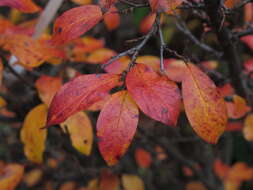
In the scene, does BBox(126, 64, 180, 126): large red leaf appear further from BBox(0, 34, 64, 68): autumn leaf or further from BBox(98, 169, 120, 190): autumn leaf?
BBox(98, 169, 120, 190): autumn leaf

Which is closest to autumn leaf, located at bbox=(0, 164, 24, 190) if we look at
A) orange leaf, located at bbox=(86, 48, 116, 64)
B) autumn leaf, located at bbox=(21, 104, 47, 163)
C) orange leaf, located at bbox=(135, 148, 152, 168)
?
autumn leaf, located at bbox=(21, 104, 47, 163)

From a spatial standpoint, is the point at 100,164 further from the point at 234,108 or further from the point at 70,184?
the point at 234,108

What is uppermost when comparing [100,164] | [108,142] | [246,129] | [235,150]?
[108,142]

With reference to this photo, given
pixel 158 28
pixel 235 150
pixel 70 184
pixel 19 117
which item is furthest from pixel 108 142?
pixel 235 150

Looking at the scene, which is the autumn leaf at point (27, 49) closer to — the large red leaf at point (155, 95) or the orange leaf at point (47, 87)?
the orange leaf at point (47, 87)

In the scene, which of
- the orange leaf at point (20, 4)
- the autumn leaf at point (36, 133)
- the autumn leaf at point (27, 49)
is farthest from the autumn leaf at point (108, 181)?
the orange leaf at point (20, 4)

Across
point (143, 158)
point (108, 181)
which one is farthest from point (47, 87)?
point (143, 158)
